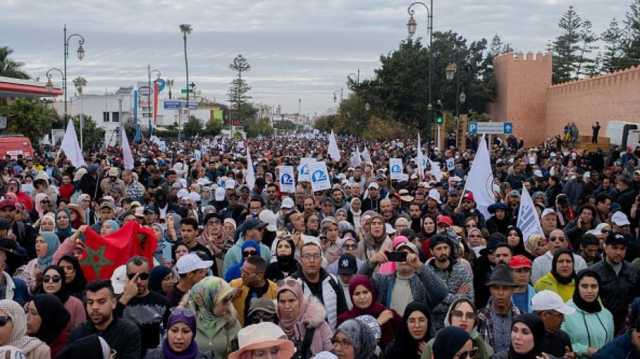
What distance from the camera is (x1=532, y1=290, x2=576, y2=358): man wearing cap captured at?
533 cm

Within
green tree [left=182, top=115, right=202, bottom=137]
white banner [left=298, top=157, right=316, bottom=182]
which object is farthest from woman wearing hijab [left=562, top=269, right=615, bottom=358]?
green tree [left=182, top=115, right=202, bottom=137]

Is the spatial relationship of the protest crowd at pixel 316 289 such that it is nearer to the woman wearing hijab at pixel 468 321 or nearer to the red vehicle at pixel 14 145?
the woman wearing hijab at pixel 468 321

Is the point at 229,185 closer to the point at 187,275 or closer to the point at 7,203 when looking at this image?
the point at 7,203

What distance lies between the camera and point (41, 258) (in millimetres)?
7520

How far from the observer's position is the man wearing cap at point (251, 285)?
586 cm

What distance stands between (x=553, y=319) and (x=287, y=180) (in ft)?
30.3

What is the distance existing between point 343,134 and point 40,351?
236 feet

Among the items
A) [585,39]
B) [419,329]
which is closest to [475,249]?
[419,329]

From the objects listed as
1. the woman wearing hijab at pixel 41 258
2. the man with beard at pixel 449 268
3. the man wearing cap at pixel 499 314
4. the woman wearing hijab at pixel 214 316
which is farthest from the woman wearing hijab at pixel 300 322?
the woman wearing hijab at pixel 41 258

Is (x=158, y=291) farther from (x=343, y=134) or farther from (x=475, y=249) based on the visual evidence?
(x=343, y=134)

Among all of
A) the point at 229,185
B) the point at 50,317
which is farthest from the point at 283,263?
the point at 229,185

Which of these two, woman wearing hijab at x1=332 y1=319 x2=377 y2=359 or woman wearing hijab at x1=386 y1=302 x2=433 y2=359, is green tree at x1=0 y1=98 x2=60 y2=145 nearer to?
woman wearing hijab at x1=386 y1=302 x2=433 y2=359

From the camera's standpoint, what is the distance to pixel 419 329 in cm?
528

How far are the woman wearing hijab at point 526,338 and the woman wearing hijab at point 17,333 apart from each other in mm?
2831
